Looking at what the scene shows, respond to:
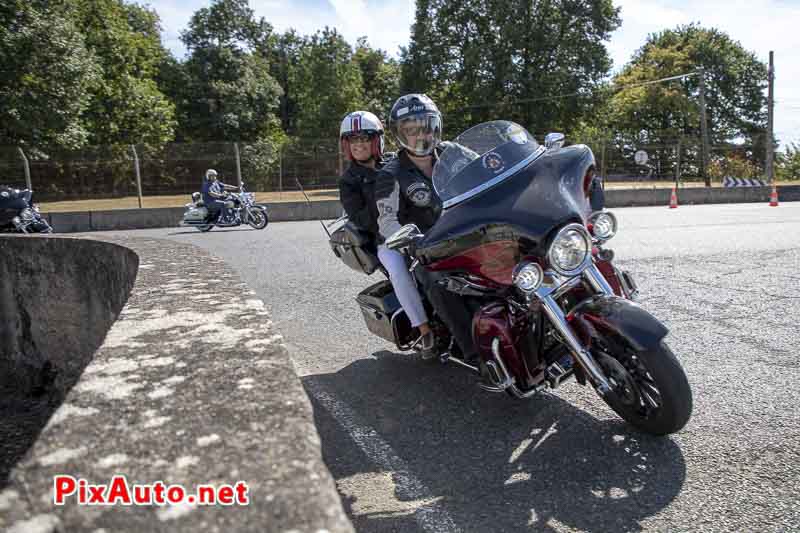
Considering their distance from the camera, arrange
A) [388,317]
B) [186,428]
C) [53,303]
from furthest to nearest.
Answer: [53,303] → [388,317] → [186,428]

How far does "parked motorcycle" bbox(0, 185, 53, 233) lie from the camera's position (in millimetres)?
15414

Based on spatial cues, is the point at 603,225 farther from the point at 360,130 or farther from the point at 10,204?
the point at 10,204

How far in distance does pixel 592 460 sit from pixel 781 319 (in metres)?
3.19

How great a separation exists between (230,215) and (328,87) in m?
30.5

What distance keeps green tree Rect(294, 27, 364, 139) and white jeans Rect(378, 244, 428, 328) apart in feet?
137

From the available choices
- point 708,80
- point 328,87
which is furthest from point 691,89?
point 328,87

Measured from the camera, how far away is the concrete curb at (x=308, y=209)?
19.1m

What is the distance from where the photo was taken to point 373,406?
375cm

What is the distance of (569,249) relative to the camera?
9.57 ft

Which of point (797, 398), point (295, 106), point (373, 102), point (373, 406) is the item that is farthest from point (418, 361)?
point (295, 106)

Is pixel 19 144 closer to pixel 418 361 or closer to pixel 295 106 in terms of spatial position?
pixel 418 361

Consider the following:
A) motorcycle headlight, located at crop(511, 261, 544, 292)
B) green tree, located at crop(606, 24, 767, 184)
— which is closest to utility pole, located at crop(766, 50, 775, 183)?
green tree, located at crop(606, 24, 767, 184)

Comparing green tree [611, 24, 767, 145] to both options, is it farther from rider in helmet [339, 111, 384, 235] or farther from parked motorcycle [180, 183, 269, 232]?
rider in helmet [339, 111, 384, 235]

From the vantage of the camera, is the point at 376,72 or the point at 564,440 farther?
the point at 376,72
